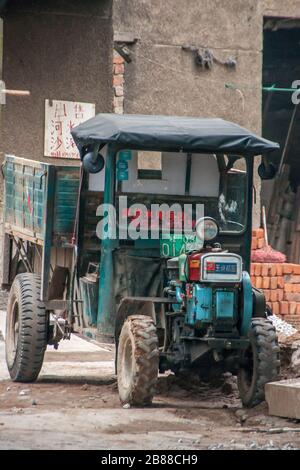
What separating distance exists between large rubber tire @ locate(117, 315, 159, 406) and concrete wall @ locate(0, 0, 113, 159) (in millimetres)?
7189

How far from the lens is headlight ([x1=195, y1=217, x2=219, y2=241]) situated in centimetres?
1112

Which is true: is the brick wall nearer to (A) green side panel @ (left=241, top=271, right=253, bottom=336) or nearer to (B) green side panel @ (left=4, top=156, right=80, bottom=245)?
(B) green side panel @ (left=4, top=156, right=80, bottom=245)

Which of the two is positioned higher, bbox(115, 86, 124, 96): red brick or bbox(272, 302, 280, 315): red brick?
bbox(115, 86, 124, 96): red brick

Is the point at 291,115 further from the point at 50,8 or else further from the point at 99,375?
the point at 99,375

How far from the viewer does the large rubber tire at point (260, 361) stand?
11008 mm

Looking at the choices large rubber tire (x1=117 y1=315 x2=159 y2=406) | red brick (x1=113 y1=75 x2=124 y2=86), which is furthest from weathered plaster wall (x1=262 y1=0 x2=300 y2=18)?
large rubber tire (x1=117 y1=315 x2=159 y2=406)

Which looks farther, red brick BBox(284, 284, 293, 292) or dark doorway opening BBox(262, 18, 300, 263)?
dark doorway opening BBox(262, 18, 300, 263)

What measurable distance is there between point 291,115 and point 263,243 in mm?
5493

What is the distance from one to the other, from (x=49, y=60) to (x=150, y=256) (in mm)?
6956

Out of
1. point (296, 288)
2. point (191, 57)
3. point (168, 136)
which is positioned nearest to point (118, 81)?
point (191, 57)

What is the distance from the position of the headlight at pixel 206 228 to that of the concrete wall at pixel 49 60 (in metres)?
6.98

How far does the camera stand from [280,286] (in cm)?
1833

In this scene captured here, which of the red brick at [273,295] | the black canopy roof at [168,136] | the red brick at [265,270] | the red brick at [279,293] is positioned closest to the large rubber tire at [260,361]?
the black canopy roof at [168,136]

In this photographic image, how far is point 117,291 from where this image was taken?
38.2 feet
